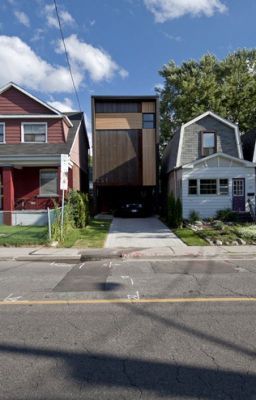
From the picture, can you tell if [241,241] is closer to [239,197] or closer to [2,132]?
[239,197]

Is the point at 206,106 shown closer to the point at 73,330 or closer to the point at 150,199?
the point at 150,199

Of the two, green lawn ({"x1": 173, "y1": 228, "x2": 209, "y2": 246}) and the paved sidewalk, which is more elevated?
green lawn ({"x1": 173, "y1": 228, "x2": 209, "y2": 246})

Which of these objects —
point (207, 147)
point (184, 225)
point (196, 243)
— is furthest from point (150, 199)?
point (196, 243)

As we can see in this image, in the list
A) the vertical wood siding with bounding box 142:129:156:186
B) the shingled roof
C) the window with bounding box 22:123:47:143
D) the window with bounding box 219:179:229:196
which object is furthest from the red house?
the shingled roof

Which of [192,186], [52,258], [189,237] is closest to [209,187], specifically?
[192,186]

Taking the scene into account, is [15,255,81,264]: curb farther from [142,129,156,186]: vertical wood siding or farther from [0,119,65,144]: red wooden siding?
[142,129,156,186]: vertical wood siding

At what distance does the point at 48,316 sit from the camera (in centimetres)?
577

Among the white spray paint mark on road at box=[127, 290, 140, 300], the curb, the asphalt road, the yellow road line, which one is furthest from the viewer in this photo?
the curb

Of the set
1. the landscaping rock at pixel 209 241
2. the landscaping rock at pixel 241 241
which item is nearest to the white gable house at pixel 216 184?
the landscaping rock at pixel 209 241

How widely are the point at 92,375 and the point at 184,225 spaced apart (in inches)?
651

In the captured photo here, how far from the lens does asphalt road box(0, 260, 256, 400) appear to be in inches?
144

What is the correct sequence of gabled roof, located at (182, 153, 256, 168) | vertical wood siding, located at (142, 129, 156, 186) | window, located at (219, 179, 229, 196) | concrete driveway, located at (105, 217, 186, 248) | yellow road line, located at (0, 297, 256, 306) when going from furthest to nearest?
vertical wood siding, located at (142, 129, 156, 186) → window, located at (219, 179, 229, 196) → gabled roof, located at (182, 153, 256, 168) → concrete driveway, located at (105, 217, 186, 248) → yellow road line, located at (0, 297, 256, 306)

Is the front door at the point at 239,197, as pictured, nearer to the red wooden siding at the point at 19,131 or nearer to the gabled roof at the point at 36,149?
the gabled roof at the point at 36,149

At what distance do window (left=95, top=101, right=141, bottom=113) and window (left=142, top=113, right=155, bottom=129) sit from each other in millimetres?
676
